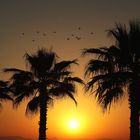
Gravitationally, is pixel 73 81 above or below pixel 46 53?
below

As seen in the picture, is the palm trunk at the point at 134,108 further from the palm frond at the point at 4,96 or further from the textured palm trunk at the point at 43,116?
the palm frond at the point at 4,96

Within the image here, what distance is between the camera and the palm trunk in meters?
24.5

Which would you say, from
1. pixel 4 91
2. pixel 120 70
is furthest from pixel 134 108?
pixel 4 91

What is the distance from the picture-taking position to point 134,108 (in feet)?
81.9

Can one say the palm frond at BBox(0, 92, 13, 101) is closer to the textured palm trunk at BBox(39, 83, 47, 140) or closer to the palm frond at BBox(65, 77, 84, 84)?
the textured palm trunk at BBox(39, 83, 47, 140)

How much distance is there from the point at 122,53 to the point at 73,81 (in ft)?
24.9

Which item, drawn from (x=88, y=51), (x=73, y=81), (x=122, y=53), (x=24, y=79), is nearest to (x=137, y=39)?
(x=122, y=53)

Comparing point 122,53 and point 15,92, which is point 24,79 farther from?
point 122,53

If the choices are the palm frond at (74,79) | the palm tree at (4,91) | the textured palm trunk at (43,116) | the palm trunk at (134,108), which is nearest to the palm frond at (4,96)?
the palm tree at (4,91)

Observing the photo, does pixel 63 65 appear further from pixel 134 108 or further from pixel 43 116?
pixel 134 108

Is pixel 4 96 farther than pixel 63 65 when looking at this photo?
Yes

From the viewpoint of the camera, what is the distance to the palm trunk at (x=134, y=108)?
80.5 ft

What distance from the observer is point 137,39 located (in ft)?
82.2

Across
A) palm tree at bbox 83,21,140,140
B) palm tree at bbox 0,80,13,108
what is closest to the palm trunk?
palm tree at bbox 83,21,140,140
